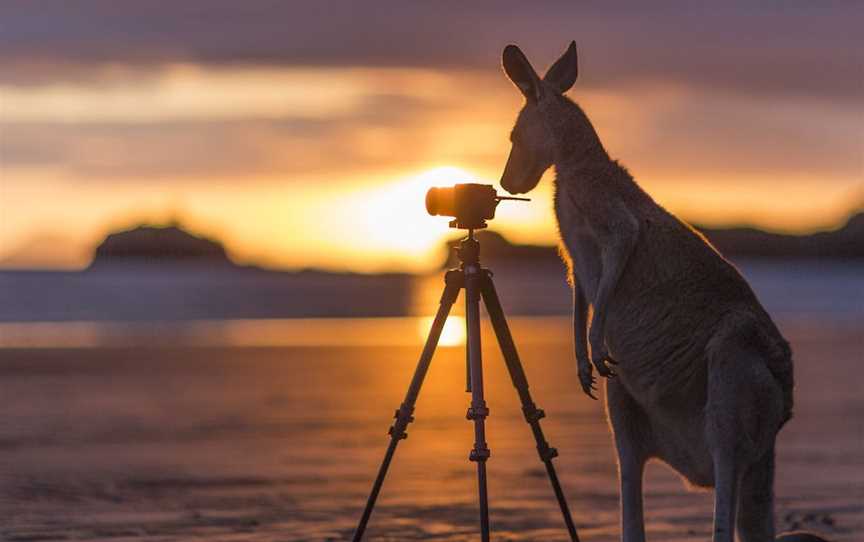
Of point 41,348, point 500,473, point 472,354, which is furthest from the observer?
point 41,348

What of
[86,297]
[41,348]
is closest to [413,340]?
[41,348]

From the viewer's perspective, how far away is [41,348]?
26500mm

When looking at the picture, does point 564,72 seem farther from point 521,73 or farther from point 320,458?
point 320,458

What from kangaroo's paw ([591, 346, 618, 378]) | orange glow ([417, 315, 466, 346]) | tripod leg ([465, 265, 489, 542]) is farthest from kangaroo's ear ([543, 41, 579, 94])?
orange glow ([417, 315, 466, 346])

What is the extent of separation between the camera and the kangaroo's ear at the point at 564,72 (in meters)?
7.44

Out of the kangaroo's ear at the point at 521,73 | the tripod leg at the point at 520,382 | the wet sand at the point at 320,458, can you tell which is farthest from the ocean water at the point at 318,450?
the kangaroo's ear at the point at 521,73

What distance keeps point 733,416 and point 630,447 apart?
2.08 feet

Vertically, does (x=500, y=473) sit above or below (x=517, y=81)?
below

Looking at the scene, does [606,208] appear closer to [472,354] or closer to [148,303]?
[472,354]

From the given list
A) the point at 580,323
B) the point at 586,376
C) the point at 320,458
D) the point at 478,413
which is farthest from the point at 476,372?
the point at 320,458

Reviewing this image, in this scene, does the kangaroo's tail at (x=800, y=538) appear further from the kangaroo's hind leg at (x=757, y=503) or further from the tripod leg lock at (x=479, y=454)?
the tripod leg lock at (x=479, y=454)

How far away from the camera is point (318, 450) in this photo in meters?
13.1

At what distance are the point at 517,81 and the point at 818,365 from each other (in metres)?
16.2

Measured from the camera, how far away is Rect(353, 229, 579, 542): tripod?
779 centimetres
